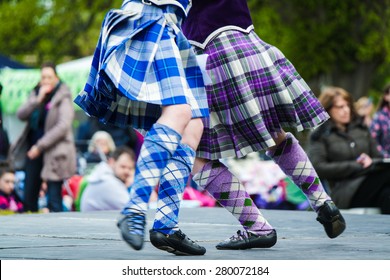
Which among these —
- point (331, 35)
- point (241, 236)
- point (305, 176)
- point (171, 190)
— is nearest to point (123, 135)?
point (305, 176)

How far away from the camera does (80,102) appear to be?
5008mm

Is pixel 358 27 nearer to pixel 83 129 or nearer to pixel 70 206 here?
pixel 83 129

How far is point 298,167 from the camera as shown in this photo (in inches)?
217

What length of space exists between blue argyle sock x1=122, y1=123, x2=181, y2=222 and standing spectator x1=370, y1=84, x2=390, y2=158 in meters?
6.50

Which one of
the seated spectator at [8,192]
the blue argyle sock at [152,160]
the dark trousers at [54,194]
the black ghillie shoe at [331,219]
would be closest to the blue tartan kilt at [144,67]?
the blue argyle sock at [152,160]

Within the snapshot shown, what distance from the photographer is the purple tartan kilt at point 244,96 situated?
5.15 m

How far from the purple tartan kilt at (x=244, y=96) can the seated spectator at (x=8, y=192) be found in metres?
6.77

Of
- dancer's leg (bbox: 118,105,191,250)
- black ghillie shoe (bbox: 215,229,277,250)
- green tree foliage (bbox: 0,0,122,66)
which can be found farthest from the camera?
green tree foliage (bbox: 0,0,122,66)

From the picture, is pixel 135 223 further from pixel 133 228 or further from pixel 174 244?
pixel 174 244

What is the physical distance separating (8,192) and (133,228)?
7.60 m

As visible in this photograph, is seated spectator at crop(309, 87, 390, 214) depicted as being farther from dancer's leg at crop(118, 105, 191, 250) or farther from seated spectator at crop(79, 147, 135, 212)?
dancer's leg at crop(118, 105, 191, 250)

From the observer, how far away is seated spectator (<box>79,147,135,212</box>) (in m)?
10.3

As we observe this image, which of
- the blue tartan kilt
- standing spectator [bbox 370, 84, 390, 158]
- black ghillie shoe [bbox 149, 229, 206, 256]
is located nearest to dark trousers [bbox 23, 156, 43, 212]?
standing spectator [bbox 370, 84, 390, 158]
